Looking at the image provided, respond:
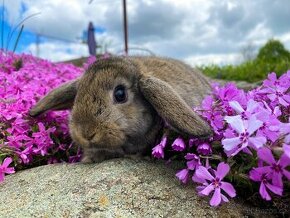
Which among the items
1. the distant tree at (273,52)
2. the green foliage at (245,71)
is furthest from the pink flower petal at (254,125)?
the distant tree at (273,52)

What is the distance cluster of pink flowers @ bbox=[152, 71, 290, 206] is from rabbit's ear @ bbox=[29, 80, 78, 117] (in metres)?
1.10

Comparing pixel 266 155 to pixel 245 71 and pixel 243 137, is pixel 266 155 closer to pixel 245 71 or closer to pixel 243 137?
pixel 243 137

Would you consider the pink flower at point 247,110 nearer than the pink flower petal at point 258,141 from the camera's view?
No

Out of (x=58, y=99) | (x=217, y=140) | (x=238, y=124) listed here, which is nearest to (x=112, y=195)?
(x=217, y=140)

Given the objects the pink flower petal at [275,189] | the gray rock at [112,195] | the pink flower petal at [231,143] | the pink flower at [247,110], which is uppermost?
the pink flower at [247,110]

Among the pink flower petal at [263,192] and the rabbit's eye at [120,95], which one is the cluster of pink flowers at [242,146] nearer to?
the pink flower petal at [263,192]

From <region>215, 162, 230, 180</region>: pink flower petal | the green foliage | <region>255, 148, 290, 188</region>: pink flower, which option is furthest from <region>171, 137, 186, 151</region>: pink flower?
the green foliage

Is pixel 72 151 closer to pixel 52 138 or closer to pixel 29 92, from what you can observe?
pixel 52 138

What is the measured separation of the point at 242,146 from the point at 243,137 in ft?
0.20

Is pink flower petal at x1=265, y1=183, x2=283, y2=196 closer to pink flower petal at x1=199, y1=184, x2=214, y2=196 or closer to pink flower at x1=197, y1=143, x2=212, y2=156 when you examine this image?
pink flower petal at x1=199, y1=184, x2=214, y2=196

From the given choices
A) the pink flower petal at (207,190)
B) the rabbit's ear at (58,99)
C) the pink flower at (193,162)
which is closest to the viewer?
the pink flower petal at (207,190)

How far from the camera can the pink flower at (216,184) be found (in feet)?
8.40

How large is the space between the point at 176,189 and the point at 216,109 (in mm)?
682

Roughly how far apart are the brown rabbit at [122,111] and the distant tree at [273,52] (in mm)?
13526
